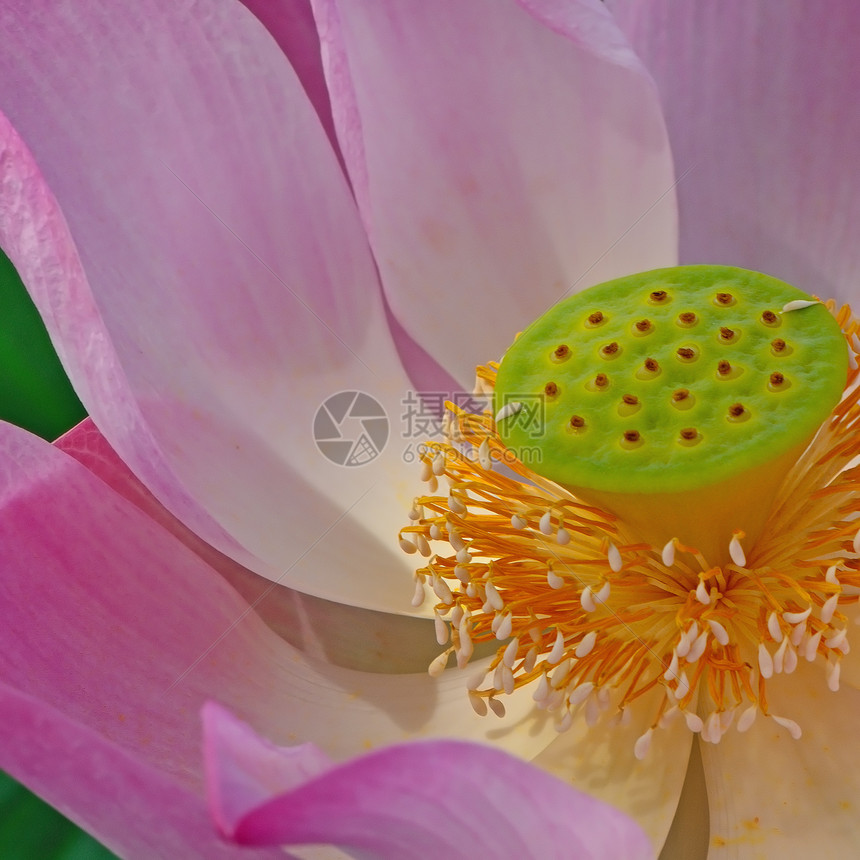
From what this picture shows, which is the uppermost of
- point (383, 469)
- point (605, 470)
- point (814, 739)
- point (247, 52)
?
point (247, 52)

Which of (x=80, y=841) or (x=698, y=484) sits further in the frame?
(x=80, y=841)

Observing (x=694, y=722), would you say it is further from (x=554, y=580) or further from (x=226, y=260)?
(x=226, y=260)

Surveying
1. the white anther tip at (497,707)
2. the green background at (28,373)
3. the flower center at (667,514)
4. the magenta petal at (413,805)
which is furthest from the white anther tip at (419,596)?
the green background at (28,373)

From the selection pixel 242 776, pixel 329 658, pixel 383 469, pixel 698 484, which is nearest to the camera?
pixel 242 776

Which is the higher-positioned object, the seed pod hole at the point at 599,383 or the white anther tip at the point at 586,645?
the seed pod hole at the point at 599,383

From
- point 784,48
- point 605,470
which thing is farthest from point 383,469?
point 784,48

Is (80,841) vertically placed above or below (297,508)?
below

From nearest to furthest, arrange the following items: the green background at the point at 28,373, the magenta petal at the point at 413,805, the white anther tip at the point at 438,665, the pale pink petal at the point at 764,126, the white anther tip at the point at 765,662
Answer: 1. the magenta petal at the point at 413,805
2. the white anther tip at the point at 765,662
3. the white anther tip at the point at 438,665
4. the pale pink petal at the point at 764,126
5. the green background at the point at 28,373

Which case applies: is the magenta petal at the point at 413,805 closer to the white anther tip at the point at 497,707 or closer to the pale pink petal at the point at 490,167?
the white anther tip at the point at 497,707

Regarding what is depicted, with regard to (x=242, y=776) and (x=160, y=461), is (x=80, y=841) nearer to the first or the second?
(x=160, y=461)
